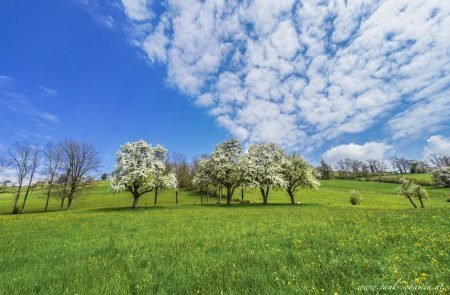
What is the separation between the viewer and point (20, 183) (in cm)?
6300

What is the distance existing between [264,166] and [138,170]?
2717 cm

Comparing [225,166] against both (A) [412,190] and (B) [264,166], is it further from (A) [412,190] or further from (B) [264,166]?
(A) [412,190]

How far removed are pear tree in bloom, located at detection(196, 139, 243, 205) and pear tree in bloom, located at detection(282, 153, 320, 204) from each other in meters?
11.6

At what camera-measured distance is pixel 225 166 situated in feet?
177

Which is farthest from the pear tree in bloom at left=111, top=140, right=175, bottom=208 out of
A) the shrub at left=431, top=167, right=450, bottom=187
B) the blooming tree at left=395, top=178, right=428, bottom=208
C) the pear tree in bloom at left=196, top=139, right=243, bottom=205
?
the shrub at left=431, top=167, right=450, bottom=187

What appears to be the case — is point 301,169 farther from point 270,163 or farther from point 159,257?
point 159,257

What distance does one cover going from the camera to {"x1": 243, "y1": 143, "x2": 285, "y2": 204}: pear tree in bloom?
53.4 metres

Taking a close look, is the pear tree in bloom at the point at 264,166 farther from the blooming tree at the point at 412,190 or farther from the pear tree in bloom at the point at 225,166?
the blooming tree at the point at 412,190

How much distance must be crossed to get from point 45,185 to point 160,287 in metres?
81.0

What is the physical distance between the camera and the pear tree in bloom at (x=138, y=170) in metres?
46.3

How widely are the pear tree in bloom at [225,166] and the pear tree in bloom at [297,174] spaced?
11625 mm

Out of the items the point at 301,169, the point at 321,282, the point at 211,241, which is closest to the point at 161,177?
the point at 301,169

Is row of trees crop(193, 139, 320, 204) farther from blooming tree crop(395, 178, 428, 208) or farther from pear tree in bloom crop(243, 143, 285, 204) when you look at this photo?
blooming tree crop(395, 178, 428, 208)

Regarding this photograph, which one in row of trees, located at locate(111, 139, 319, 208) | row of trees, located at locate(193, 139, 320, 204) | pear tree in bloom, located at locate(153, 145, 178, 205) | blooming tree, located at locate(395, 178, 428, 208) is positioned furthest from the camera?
row of trees, located at locate(193, 139, 320, 204)
